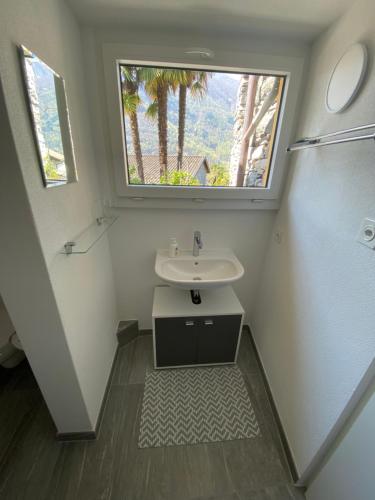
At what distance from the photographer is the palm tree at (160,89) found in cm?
120

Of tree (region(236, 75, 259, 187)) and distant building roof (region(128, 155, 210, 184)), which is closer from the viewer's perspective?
tree (region(236, 75, 259, 187))

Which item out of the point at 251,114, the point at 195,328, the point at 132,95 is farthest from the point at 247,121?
the point at 195,328

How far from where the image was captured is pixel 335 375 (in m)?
0.86

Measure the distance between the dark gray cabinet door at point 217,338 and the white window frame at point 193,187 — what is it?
2.70 feet

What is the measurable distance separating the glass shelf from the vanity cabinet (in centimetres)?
63

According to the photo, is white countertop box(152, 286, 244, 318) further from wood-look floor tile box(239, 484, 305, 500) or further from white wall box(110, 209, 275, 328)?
wood-look floor tile box(239, 484, 305, 500)

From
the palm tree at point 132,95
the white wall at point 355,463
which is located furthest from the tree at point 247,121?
the white wall at point 355,463

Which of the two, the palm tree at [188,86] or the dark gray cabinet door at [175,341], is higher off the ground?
the palm tree at [188,86]

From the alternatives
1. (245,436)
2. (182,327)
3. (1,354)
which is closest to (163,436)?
(245,436)

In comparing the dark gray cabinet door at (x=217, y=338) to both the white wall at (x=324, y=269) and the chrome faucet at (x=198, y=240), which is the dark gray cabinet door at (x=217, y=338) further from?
the chrome faucet at (x=198, y=240)

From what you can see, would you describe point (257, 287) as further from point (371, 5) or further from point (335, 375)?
point (371, 5)

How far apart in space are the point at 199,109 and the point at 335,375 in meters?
1.60

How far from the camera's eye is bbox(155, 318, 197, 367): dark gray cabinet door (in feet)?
4.54

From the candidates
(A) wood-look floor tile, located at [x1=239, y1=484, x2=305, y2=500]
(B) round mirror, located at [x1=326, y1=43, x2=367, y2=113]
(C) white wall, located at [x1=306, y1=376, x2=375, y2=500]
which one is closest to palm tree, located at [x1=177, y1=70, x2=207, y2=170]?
(B) round mirror, located at [x1=326, y1=43, x2=367, y2=113]
